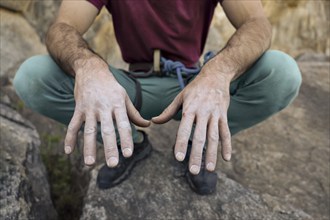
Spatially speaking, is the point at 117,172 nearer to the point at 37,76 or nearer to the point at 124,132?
the point at 37,76

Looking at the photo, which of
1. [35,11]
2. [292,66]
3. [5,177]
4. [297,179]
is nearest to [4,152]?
[5,177]

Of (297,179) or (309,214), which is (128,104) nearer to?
(309,214)

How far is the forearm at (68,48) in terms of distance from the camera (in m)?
1.39

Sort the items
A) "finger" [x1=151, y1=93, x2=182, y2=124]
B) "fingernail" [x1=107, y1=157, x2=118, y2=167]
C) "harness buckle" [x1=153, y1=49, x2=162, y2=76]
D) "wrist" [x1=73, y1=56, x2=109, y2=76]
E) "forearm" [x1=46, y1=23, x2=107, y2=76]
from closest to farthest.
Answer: "fingernail" [x1=107, y1=157, x2=118, y2=167] < "finger" [x1=151, y1=93, x2=182, y2=124] < "wrist" [x1=73, y1=56, x2=109, y2=76] < "forearm" [x1=46, y1=23, x2=107, y2=76] < "harness buckle" [x1=153, y1=49, x2=162, y2=76]

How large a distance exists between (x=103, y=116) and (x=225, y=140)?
12.2 inches

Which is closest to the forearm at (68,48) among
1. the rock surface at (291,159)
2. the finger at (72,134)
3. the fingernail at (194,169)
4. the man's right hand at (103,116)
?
the man's right hand at (103,116)

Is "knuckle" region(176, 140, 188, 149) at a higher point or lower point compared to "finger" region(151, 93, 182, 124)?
higher

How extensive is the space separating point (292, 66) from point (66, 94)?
0.84m

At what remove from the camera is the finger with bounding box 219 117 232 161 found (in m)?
1.06

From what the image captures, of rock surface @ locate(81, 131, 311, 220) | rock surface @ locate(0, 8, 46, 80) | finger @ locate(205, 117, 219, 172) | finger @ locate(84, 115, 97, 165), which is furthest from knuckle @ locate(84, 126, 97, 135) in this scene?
rock surface @ locate(0, 8, 46, 80)

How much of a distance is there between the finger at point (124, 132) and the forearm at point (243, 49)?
0.36 metres

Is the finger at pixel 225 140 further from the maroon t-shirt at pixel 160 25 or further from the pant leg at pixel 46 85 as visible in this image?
the maroon t-shirt at pixel 160 25

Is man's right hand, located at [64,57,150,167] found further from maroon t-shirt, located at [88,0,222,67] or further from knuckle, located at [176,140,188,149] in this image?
maroon t-shirt, located at [88,0,222,67]

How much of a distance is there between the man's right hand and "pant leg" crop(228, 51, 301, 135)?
23.2 inches
